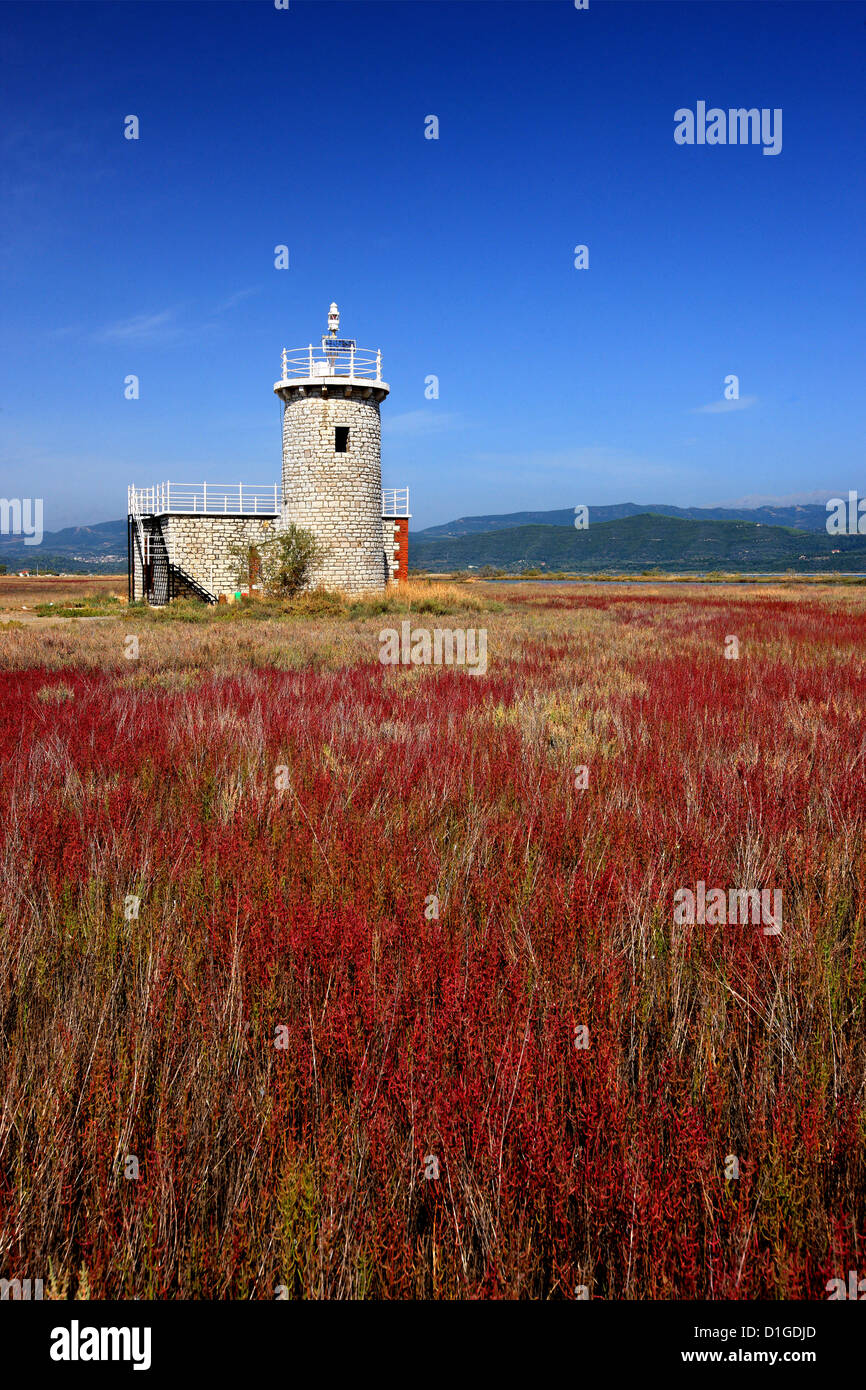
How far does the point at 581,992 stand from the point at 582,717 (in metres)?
5.28

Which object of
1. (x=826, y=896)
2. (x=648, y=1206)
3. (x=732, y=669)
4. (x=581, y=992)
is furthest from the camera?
(x=732, y=669)

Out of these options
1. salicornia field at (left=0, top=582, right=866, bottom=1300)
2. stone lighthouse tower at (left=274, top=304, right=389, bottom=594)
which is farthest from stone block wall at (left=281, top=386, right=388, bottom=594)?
salicornia field at (left=0, top=582, right=866, bottom=1300)

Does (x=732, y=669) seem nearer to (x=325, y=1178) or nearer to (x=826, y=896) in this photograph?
(x=826, y=896)

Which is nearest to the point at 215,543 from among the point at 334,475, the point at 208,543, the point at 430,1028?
the point at 208,543

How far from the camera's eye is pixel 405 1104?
6.05 feet

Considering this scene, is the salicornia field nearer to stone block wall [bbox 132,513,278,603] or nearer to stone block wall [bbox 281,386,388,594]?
stone block wall [bbox 281,386,388,594]

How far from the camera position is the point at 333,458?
102ft

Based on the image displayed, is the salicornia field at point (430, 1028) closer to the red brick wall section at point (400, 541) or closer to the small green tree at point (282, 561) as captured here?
the small green tree at point (282, 561)

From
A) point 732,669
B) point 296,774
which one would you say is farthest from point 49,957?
point 732,669

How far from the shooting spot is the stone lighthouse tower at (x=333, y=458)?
3077 cm

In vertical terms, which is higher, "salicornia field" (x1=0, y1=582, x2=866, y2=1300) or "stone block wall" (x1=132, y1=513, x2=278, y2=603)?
"stone block wall" (x1=132, y1=513, x2=278, y2=603)

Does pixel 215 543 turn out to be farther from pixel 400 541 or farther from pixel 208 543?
pixel 400 541

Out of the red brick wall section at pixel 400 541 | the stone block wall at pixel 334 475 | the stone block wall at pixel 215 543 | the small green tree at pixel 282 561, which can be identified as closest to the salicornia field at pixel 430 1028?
the small green tree at pixel 282 561

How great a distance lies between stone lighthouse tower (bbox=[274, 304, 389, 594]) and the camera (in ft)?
101
